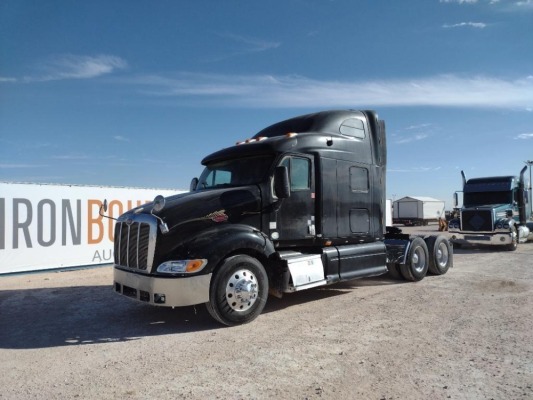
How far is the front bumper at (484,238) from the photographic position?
15680mm

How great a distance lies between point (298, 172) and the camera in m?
7.09

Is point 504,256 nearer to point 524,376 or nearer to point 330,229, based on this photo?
point 330,229

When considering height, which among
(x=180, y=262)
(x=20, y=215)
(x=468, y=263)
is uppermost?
(x=20, y=215)

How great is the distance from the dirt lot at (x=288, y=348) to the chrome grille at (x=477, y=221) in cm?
852

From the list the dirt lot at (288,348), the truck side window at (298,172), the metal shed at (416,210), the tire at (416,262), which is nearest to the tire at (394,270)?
the tire at (416,262)

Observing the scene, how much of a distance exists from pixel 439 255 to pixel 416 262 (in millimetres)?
1095

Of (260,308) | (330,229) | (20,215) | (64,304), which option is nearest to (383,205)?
(330,229)

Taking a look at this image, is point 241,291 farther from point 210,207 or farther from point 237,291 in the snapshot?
point 210,207

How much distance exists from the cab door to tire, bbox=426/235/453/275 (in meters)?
4.34

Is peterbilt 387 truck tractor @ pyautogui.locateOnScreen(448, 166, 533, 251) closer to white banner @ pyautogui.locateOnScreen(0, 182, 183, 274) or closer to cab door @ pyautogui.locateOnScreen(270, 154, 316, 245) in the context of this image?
cab door @ pyautogui.locateOnScreen(270, 154, 316, 245)

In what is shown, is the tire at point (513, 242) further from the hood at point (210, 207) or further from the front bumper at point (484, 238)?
the hood at point (210, 207)

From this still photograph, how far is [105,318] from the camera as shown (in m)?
6.66

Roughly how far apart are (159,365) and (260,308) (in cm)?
202

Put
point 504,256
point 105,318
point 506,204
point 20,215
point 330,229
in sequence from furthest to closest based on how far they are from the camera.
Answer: point 506,204 → point 504,256 → point 20,215 → point 330,229 → point 105,318
